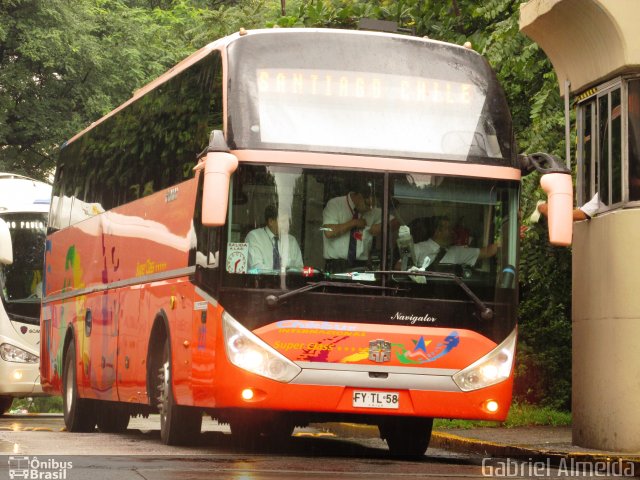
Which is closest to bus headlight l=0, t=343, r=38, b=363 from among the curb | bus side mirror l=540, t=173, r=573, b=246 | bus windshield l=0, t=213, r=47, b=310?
bus windshield l=0, t=213, r=47, b=310

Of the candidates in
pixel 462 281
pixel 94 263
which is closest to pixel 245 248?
pixel 462 281

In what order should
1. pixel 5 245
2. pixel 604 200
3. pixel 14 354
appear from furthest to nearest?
pixel 14 354 → pixel 5 245 → pixel 604 200

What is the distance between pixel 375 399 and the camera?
13.5 meters

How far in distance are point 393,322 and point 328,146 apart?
61.9 inches

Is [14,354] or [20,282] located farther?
[20,282]

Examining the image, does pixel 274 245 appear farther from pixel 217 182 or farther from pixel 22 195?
pixel 22 195

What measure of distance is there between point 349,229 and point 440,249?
0.80 m

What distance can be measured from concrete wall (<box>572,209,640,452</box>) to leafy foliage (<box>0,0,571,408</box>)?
1612 mm

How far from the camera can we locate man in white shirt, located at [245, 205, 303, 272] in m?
13.4

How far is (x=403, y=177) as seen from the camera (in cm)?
1362

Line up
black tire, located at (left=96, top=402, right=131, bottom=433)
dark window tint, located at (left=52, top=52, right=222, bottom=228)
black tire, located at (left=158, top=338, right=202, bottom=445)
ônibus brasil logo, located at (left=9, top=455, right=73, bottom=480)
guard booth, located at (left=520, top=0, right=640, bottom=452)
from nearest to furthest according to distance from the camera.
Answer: ônibus brasil logo, located at (left=9, top=455, right=73, bottom=480) < dark window tint, located at (left=52, top=52, right=222, bottom=228) < guard booth, located at (left=520, top=0, right=640, bottom=452) < black tire, located at (left=158, top=338, right=202, bottom=445) < black tire, located at (left=96, top=402, right=131, bottom=433)

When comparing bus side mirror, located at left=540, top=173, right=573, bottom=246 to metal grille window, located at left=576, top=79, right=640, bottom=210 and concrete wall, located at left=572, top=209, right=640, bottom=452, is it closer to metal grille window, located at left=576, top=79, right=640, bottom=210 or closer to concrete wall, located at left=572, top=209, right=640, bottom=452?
concrete wall, located at left=572, top=209, right=640, bottom=452

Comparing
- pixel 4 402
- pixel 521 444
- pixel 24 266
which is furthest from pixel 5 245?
pixel 521 444

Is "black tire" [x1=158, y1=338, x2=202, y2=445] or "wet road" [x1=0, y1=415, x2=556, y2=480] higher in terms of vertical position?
"black tire" [x1=158, y1=338, x2=202, y2=445]
